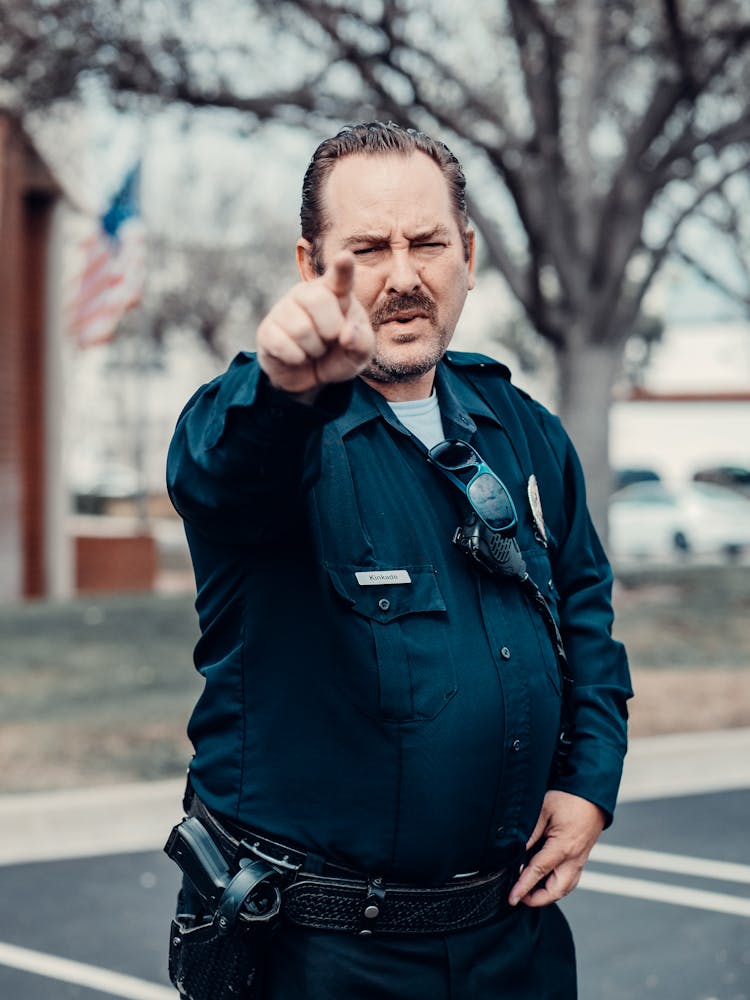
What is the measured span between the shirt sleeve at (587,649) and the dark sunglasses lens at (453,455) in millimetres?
312

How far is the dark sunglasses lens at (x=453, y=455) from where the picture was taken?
2.09 m

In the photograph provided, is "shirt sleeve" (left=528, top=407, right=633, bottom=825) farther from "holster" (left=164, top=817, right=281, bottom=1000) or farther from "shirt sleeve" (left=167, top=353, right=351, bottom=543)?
"shirt sleeve" (left=167, top=353, right=351, bottom=543)

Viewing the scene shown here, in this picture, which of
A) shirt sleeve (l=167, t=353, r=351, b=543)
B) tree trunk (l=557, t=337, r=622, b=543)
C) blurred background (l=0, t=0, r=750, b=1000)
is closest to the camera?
shirt sleeve (l=167, t=353, r=351, b=543)

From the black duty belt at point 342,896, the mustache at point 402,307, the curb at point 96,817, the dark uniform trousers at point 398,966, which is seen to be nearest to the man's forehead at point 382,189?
the mustache at point 402,307

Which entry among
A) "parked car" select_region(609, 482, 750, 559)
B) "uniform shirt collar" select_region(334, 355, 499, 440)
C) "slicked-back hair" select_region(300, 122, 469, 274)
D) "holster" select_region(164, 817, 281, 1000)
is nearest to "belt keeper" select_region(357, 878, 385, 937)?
"holster" select_region(164, 817, 281, 1000)

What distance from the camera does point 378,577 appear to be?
1941 mm

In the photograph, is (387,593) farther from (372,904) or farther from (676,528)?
(676,528)

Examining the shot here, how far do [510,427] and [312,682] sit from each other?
614 mm

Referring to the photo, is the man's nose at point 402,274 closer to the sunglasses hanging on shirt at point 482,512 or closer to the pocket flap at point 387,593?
the sunglasses hanging on shirt at point 482,512

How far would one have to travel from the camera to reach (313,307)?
1.56m

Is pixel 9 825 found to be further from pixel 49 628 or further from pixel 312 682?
pixel 49 628

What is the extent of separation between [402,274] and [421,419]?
265mm

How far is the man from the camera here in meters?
1.94

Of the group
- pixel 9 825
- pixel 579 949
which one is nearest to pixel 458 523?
pixel 579 949
